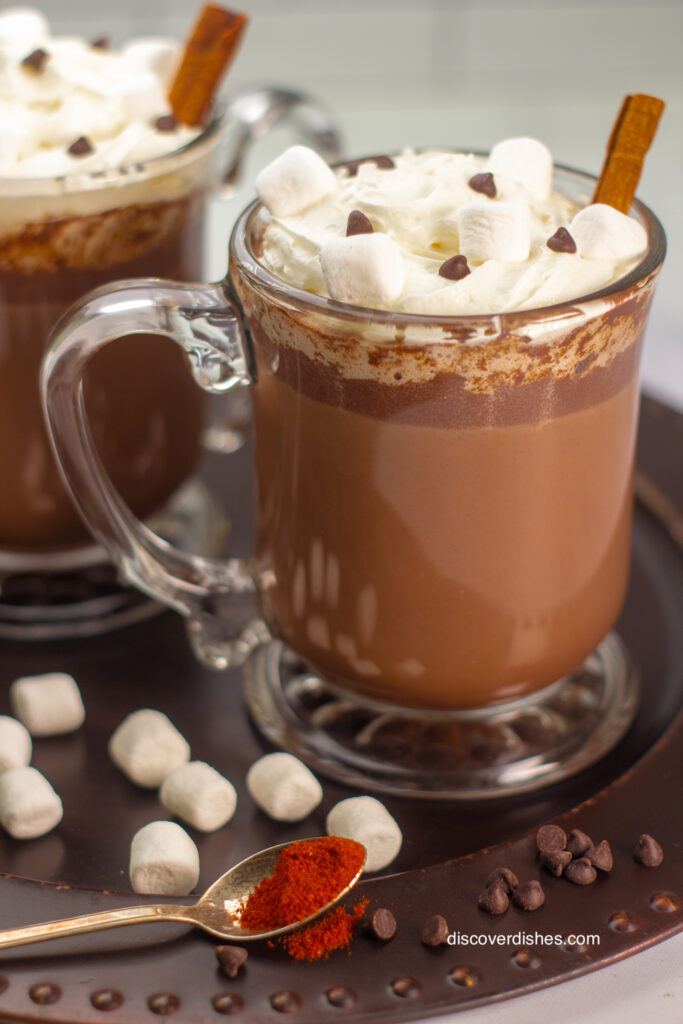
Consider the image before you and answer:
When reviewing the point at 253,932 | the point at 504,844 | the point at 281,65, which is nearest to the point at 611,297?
the point at 504,844

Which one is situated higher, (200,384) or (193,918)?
(200,384)

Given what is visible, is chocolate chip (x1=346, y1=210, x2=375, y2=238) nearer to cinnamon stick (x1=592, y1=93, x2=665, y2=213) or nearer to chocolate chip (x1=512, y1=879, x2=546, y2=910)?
cinnamon stick (x1=592, y1=93, x2=665, y2=213)

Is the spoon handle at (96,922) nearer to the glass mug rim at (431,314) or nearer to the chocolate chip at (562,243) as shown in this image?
the glass mug rim at (431,314)

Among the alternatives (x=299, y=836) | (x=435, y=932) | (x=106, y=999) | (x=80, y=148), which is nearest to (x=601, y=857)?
(x=435, y=932)

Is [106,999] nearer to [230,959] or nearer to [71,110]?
[230,959]

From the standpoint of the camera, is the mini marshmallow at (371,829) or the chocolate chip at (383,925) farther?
the mini marshmallow at (371,829)

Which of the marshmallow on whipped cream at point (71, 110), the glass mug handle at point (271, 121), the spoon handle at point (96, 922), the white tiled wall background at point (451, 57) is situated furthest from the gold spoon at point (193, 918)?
the white tiled wall background at point (451, 57)

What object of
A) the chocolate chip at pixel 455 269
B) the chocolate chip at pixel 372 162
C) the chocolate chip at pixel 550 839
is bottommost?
the chocolate chip at pixel 550 839
